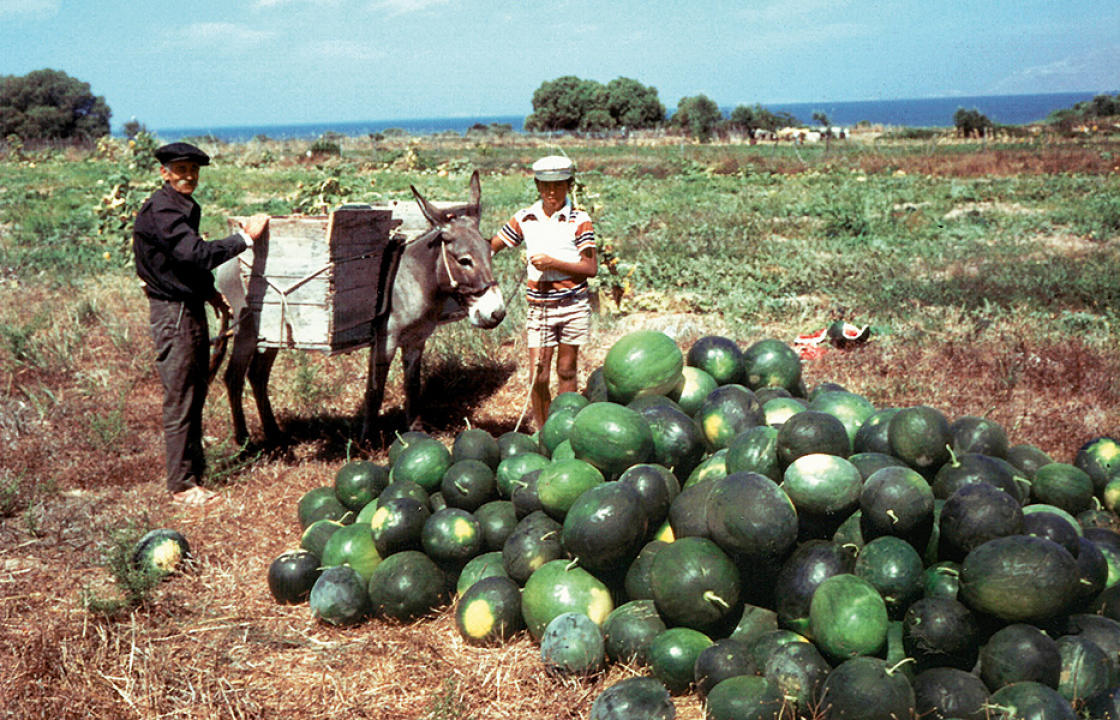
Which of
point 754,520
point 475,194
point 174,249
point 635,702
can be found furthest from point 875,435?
point 174,249

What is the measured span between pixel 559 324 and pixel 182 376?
3.10 m

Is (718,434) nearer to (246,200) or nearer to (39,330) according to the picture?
(39,330)

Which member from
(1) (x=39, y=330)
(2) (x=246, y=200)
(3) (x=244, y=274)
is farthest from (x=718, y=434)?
(2) (x=246, y=200)

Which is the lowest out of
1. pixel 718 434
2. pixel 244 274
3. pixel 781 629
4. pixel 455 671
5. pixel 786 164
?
pixel 455 671

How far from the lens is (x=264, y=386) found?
25.2ft

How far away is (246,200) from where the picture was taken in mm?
26328

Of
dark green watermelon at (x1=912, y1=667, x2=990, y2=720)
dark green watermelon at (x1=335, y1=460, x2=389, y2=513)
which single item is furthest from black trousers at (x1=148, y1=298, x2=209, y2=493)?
dark green watermelon at (x1=912, y1=667, x2=990, y2=720)

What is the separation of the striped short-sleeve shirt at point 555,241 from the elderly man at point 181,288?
7.23ft

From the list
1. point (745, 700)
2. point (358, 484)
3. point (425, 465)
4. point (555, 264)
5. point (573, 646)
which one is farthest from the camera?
point (555, 264)

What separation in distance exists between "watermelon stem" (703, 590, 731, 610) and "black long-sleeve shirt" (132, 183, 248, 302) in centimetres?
445

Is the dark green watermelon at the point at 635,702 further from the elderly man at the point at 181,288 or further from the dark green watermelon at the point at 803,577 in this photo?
the elderly man at the point at 181,288

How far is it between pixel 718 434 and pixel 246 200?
24968mm

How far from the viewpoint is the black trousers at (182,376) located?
6.31 meters

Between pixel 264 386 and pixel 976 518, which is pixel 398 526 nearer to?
pixel 976 518
